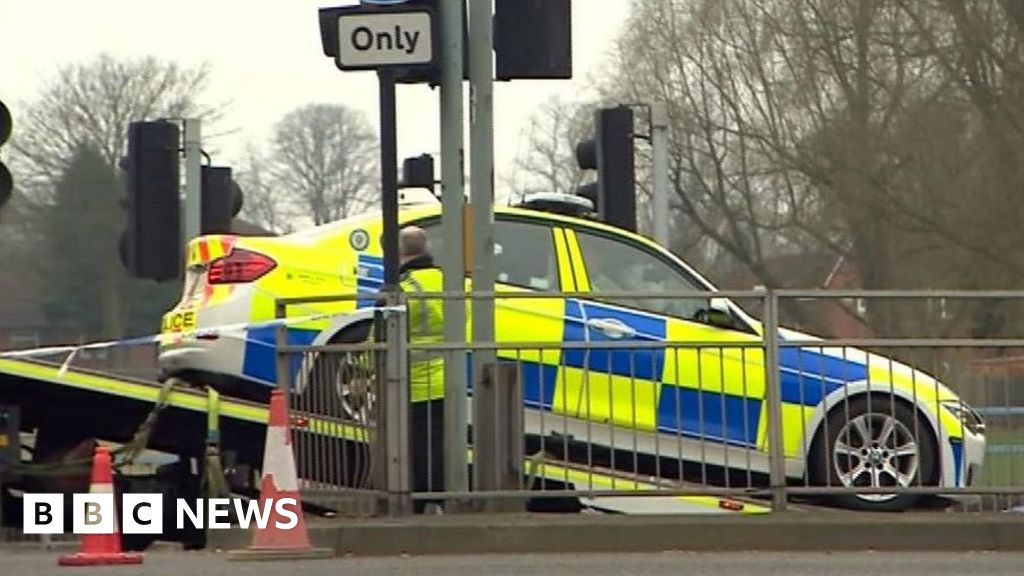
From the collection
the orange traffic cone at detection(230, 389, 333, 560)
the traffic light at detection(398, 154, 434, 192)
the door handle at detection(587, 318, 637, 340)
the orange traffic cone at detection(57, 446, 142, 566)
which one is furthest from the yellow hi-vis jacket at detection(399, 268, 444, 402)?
the traffic light at detection(398, 154, 434, 192)

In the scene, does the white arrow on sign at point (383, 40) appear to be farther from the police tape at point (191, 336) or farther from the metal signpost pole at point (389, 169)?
the police tape at point (191, 336)

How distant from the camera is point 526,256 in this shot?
42.8 feet

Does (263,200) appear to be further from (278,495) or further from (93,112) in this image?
(278,495)

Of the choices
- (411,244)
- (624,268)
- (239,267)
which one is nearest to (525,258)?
(624,268)

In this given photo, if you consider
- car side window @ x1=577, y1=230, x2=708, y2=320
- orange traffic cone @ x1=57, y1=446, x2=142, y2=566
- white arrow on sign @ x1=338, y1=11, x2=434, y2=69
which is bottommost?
orange traffic cone @ x1=57, y1=446, x2=142, y2=566

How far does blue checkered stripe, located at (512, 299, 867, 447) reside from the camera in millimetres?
11062

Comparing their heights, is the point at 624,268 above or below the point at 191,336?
above

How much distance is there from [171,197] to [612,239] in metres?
4.02

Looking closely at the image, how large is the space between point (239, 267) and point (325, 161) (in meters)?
59.3

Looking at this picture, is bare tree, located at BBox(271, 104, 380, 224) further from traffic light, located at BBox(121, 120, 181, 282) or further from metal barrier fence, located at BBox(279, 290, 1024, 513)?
metal barrier fence, located at BBox(279, 290, 1024, 513)

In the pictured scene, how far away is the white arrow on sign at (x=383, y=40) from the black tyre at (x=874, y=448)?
2.91 metres

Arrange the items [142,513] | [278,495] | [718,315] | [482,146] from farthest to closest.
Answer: [718,315] → [142,513] → [482,146] → [278,495]

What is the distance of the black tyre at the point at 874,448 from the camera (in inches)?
444

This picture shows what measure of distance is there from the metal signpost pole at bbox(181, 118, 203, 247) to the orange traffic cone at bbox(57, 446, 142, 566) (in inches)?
275
